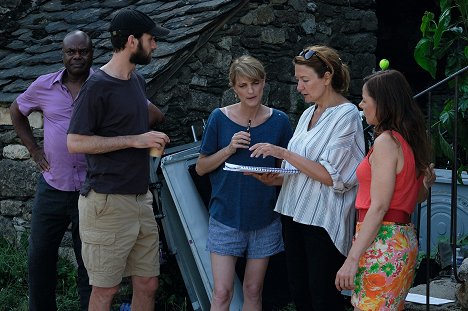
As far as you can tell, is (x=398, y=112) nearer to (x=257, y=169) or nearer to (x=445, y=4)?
(x=257, y=169)

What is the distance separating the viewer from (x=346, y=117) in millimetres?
4148

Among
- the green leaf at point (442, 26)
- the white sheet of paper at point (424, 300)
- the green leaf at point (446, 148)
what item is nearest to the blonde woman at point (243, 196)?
the white sheet of paper at point (424, 300)

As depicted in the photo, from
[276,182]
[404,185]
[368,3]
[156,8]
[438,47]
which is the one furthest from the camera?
[368,3]

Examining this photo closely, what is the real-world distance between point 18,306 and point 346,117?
9.78 ft

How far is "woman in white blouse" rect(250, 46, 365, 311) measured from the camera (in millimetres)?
4113

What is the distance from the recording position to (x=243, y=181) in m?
4.62

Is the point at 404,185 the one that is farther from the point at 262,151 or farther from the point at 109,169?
the point at 109,169

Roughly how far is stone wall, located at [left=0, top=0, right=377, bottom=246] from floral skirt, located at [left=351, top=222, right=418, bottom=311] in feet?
8.51

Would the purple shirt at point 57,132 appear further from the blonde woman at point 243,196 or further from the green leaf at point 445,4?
the green leaf at point 445,4

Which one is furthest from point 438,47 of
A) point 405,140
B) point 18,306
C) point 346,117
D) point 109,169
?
point 18,306

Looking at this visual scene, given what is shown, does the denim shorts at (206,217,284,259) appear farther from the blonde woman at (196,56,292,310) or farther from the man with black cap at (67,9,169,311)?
the man with black cap at (67,9,169,311)

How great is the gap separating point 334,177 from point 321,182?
0.30 feet

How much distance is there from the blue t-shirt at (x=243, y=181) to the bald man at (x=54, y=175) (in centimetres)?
87

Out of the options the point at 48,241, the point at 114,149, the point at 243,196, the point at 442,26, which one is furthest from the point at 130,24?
Result: the point at 442,26
